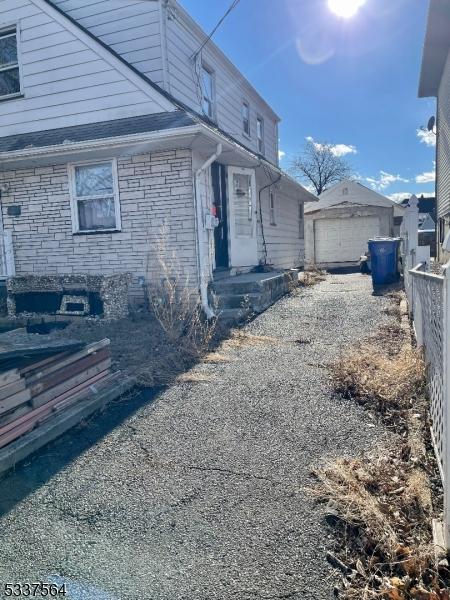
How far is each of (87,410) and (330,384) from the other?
7.35 feet

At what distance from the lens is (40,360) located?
11.7 ft

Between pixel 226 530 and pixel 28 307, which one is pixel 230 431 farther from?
pixel 28 307

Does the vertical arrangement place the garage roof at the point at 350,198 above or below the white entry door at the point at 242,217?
above

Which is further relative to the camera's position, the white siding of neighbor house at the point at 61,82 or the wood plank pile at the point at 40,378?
the white siding of neighbor house at the point at 61,82

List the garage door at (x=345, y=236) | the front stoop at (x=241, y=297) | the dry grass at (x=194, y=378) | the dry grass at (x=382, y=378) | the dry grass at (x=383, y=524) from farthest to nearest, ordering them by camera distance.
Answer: the garage door at (x=345, y=236), the front stoop at (x=241, y=297), the dry grass at (x=194, y=378), the dry grass at (x=382, y=378), the dry grass at (x=383, y=524)

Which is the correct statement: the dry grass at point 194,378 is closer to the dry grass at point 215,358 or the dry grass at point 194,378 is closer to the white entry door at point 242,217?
the dry grass at point 215,358

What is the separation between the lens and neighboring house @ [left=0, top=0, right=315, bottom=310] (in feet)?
25.0

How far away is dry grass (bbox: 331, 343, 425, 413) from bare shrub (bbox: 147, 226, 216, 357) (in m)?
1.95

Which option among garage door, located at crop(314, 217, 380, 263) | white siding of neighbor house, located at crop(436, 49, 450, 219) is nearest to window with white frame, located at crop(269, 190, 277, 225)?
white siding of neighbor house, located at crop(436, 49, 450, 219)

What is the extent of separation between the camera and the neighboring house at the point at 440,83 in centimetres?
1115

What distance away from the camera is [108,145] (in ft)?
Answer: 24.1

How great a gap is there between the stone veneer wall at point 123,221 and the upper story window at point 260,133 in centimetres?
746

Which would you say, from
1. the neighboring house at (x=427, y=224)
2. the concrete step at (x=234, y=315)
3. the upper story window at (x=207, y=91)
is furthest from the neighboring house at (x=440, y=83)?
the upper story window at (x=207, y=91)

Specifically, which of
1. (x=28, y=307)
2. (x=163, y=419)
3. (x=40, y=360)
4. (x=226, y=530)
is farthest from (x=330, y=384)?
(x=28, y=307)
